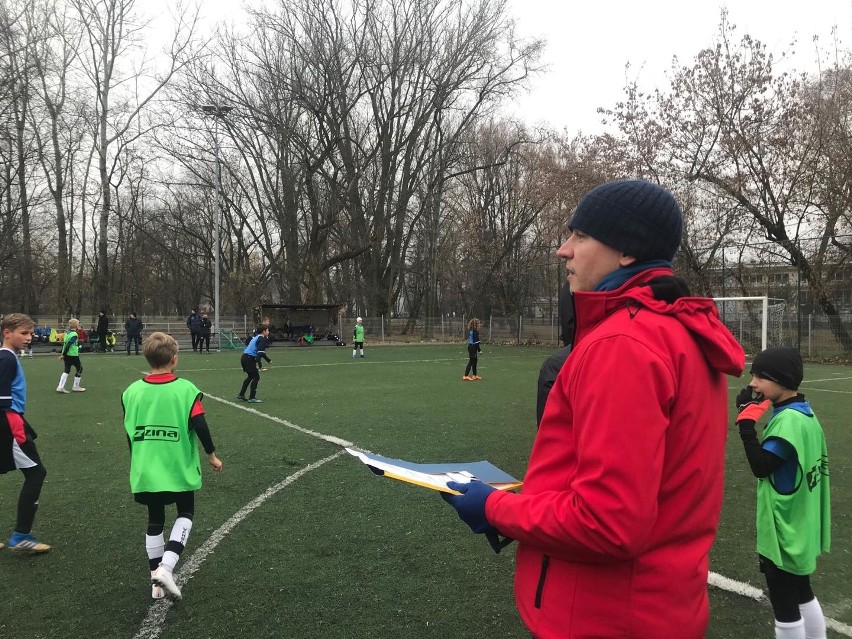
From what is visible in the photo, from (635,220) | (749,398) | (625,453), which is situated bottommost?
(749,398)

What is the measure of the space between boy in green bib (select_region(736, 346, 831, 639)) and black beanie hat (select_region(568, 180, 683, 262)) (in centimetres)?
199

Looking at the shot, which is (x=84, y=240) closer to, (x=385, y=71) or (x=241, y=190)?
(x=241, y=190)

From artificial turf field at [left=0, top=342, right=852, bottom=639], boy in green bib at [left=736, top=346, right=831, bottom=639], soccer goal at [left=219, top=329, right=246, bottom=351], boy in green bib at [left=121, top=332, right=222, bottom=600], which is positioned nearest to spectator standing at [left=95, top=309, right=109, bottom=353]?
soccer goal at [left=219, top=329, right=246, bottom=351]

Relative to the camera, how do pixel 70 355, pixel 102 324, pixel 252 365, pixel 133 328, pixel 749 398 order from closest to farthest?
pixel 749 398, pixel 252 365, pixel 70 355, pixel 133 328, pixel 102 324

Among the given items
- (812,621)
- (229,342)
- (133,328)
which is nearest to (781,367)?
(812,621)

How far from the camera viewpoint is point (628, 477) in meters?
1.22

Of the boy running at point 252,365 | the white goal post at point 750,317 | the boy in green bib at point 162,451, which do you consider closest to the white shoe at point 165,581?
the boy in green bib at point 162,451

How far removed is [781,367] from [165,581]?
3745 millimetres

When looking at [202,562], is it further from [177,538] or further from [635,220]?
[635,220]

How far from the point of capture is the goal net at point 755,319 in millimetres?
22328

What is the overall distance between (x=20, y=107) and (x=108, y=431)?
30459mm

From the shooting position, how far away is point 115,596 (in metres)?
3.86

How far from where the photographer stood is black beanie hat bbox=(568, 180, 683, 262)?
1.46 metres

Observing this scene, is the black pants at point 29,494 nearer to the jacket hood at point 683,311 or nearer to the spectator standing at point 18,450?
the spectator standing at point 18,450
